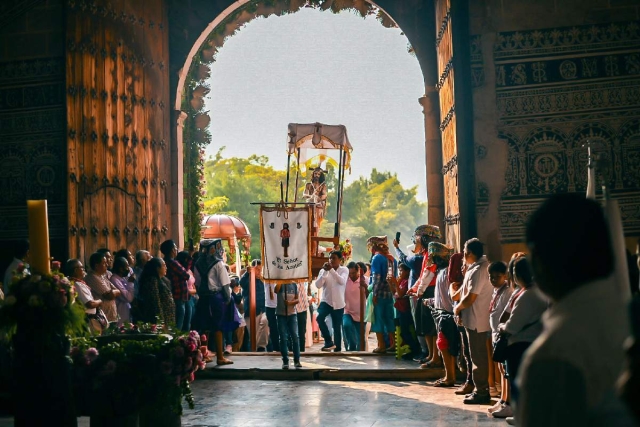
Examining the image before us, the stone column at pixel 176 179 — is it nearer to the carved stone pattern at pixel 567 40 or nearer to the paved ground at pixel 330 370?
the paved ground at pixel 330 370

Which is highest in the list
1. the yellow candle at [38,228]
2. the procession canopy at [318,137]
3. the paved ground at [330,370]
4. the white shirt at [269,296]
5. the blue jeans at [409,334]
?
the procession canopy at [318,137]

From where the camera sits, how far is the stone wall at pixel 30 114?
1080 cm

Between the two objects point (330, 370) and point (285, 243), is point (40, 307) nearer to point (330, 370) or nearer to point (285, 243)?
point (330, 370)

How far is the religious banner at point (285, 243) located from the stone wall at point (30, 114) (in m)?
2.66

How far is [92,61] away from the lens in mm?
10648

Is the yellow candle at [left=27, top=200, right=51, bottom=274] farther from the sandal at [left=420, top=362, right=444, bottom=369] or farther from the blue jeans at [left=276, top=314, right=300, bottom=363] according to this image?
the sandal at [left=420, top=362, right=444, bottom=369]

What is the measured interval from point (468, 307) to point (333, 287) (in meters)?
4.55

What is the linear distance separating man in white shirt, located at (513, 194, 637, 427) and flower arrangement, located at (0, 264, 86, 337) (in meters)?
3.27

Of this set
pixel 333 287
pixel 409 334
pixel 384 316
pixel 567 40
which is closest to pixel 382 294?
pixel 384 316

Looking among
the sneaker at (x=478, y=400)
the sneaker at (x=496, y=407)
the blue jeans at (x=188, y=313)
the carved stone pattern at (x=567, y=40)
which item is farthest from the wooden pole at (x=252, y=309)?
the sneaker at (x=496, y=407)

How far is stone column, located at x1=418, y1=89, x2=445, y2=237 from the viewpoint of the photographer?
40.1 ft

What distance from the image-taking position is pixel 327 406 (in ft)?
25.2

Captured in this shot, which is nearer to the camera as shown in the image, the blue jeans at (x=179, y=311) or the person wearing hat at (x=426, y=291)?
the person wearing hat at (x=426, y=291)

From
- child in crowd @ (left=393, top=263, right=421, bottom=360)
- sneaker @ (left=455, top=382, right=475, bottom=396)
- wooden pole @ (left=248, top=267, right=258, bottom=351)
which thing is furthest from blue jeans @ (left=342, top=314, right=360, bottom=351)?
sneaker @ (left=455, top=382, right=475, bottom=396)
